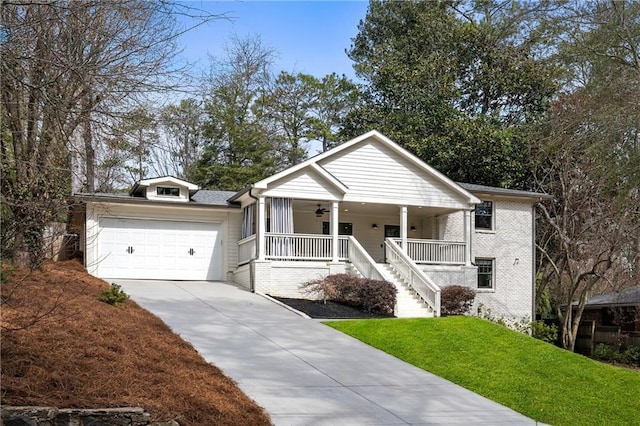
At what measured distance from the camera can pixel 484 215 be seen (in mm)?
28125

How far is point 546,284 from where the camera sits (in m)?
34.4

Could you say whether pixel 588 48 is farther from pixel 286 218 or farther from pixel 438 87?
pixel 438 87

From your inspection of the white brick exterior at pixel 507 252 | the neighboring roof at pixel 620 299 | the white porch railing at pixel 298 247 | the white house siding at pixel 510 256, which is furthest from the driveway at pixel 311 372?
the neighboring roof at pixel 620 299

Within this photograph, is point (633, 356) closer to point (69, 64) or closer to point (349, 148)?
point (349, 148)

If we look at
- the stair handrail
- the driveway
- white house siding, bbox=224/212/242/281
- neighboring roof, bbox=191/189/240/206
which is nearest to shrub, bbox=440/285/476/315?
the stair handrail

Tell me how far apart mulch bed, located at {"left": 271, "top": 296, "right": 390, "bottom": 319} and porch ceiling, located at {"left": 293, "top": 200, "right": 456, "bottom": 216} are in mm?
4255

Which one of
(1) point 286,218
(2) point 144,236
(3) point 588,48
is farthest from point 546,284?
(3) point 588,48

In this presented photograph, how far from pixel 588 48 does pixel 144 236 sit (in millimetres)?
16101

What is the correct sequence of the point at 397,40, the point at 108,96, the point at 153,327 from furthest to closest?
the point at 397,40 < the point at 153,327 < the point at 108,96

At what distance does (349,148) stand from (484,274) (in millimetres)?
7512

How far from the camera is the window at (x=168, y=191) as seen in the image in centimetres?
2547

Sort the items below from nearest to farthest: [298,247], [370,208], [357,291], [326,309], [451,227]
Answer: [326,309] → [357,291] → [298,247] → [370,208] → [451,227]

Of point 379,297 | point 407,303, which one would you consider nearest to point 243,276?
point 379,297

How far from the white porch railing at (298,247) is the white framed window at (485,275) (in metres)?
6.19
